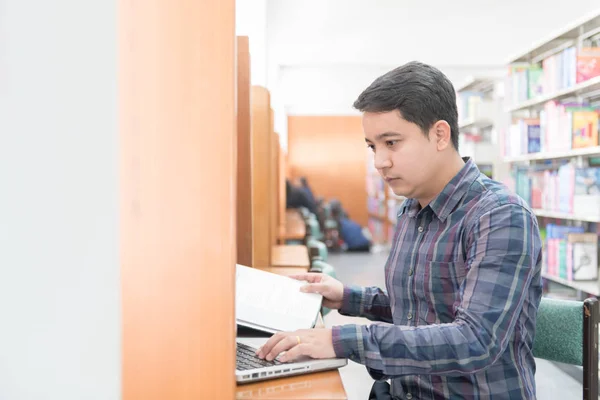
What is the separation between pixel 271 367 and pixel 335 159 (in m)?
12.2

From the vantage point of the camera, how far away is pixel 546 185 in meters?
4.20

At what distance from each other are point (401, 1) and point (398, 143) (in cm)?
609

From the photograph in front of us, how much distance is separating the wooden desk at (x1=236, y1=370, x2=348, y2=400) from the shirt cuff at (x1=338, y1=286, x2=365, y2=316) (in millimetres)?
393

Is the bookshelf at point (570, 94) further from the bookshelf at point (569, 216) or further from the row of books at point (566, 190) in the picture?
the bookshelf at point (569, 216)

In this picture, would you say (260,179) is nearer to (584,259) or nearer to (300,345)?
(300,345)

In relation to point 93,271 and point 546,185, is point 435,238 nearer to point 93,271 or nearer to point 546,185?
point 93,271

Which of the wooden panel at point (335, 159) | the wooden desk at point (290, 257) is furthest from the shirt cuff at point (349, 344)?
the wooden panel at point (335, 159)

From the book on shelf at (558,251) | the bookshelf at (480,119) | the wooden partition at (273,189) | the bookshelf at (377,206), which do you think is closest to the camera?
the wooden partition at (273,189)

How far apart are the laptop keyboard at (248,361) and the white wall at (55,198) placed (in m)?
0.31

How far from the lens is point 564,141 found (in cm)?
384

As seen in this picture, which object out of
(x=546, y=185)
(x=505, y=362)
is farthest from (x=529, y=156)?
(x=505, y=362)

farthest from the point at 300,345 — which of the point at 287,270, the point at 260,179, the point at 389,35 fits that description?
the point at 389,35

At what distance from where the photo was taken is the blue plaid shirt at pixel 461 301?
1.03 m

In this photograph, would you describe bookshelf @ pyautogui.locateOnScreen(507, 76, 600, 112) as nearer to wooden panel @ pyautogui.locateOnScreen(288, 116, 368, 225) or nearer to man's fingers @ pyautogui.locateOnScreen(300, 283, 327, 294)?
man's fingers @ pyautogui.locateOnScreen(300, 283, 327, 294)
